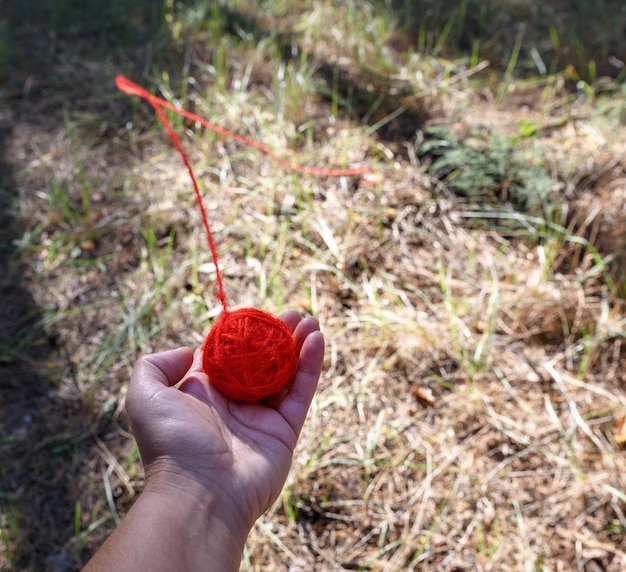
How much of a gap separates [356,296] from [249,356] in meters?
0.90

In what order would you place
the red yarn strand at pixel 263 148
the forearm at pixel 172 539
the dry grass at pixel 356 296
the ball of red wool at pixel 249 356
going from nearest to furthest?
1. the forearm at pixel 172 539
2. the ball of red wool at pixel 249 356
3. the dry grass at pixel 356 296
4. the red yarn strand at pixel 263 148

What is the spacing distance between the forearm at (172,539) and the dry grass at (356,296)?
0.60 meters

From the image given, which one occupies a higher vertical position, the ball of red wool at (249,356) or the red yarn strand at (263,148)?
the ball of red wool at (249,356)

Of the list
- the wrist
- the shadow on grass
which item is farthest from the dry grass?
the wrist

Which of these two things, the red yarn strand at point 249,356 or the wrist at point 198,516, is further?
the red yarn strand at point 249,356

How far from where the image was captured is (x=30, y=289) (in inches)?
90.2

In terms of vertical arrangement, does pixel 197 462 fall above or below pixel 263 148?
above

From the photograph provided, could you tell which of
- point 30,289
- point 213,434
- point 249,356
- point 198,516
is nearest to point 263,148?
point 30,289

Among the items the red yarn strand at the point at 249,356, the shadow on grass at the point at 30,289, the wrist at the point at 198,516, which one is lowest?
the shadow on grass at the point at 30,289

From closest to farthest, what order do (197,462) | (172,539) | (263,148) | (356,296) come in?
(172,539) → (197,462) → (356,296) → (263,148)

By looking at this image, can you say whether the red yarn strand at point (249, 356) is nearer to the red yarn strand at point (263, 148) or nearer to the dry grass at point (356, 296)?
the dry grass at point (356, 296)

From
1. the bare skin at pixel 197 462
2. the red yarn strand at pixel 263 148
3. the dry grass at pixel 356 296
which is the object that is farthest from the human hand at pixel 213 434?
the red yarn strand at pixel 263 148

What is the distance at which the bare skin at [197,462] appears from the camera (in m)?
1.09

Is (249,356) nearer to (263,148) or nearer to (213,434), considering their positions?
(213,434)
